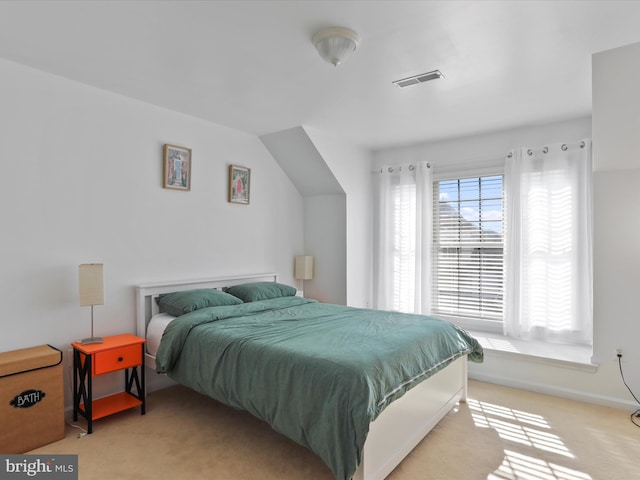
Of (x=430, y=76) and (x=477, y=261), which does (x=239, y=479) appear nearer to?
(x=430, y=76)

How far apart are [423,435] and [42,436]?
2.45m

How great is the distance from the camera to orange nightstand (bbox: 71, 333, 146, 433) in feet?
8.40

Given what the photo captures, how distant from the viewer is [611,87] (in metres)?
2.50

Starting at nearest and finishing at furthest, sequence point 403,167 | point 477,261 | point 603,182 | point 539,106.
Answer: point 603,182, point 539,106, point 477,261, point 403,167

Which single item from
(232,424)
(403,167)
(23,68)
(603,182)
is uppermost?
(23,68)

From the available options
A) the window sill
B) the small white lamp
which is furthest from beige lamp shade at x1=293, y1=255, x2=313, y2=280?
the small white lamp

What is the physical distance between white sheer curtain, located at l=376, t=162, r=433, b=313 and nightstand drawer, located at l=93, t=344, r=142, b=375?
292cm

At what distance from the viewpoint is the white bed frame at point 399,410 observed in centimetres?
198

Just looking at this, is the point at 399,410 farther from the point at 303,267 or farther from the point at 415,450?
the point at 303,267

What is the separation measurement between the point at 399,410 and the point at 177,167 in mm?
2792

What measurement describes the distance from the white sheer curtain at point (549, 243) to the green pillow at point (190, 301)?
290 cm

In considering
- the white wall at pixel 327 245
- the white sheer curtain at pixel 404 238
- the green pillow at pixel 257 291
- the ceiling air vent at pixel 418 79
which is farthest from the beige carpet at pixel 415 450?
the ceiling air vent at pixel 418 79

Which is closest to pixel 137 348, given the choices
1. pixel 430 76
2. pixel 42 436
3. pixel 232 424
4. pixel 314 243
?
pixel 42 436

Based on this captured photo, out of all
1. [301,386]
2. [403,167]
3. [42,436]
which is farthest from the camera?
[403,167]
